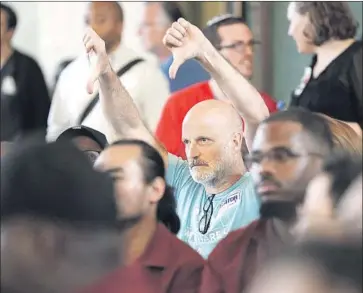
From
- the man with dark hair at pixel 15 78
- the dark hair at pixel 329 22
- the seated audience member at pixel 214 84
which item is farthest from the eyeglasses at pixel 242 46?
the man with dark hair at pixel 15 78

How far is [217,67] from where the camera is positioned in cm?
138

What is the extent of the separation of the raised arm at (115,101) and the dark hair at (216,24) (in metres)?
0.20

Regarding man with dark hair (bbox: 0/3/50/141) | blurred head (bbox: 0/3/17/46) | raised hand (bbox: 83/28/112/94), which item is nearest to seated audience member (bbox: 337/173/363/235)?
raised hand (bbox: 83/28/112/94)

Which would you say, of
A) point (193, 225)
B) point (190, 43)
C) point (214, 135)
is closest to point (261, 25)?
point (190, 43)

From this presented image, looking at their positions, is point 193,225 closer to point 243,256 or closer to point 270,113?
point 243,256

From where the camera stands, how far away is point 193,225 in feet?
4.45

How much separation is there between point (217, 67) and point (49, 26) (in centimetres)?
43

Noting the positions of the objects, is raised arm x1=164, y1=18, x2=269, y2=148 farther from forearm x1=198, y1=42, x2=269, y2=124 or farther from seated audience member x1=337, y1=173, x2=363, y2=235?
seated audience member x1=337, y1=173, x2=363, y2=235

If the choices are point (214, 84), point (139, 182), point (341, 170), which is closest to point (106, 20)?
point (214, 84)

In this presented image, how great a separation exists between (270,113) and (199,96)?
0.15 m

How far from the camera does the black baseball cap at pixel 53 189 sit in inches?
46.3

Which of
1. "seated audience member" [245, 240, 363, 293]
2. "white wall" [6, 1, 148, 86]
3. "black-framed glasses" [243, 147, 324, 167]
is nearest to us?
"seated audience member" [245, 240, 363, 293]

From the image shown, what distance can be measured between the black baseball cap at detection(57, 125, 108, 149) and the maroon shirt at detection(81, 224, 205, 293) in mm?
196

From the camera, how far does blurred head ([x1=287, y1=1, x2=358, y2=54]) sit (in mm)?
1392
